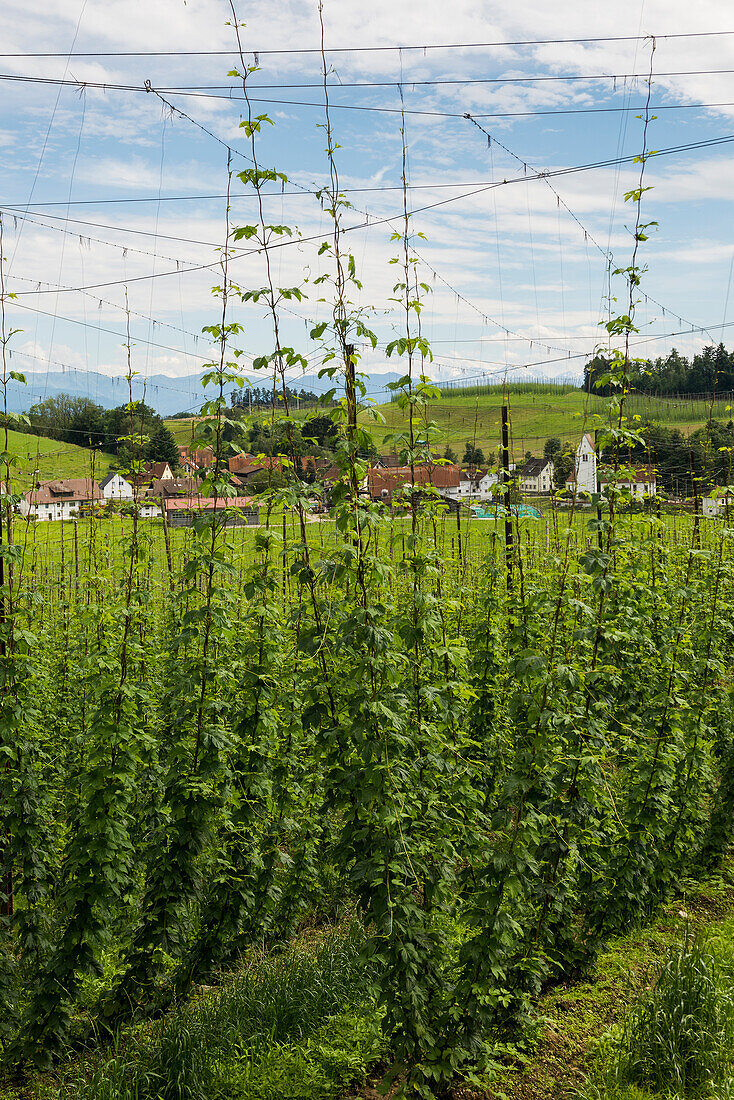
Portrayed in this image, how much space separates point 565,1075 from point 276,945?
2375 mm

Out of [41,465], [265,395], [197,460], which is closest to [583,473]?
[265,395]

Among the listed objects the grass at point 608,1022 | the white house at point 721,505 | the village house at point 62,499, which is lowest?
the grass at point 608,1022

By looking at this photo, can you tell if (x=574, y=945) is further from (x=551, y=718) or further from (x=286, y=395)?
(x=286, y=395)

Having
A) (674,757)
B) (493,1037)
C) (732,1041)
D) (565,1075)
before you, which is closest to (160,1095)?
(493,1037)

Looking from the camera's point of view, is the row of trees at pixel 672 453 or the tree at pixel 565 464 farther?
the row of trees at pixel 672 453

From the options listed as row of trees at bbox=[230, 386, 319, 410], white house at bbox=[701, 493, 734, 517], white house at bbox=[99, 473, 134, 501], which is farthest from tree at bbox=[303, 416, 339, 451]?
white house at bbox=[701, 493, 734, 517]

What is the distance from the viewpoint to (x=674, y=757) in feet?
16.6

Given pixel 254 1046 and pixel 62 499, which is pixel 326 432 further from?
pixel 62 499

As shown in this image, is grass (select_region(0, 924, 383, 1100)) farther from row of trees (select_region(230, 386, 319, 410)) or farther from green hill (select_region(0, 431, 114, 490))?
green hill (select_region(0, 431, 114, 490))

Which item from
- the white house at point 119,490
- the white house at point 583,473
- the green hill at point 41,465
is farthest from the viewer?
the white house at point 119,490

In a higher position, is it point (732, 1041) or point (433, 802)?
point (433, 802)

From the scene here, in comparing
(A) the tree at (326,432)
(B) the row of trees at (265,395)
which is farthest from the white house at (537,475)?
(B) the row of trees at (265,395)

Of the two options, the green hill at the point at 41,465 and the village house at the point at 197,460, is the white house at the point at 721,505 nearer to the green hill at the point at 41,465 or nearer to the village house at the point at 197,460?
the village house at the point at 197,460

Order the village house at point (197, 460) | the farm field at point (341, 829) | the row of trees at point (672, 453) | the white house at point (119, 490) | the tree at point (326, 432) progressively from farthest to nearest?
the white house at point (119, 490)
the row of trees at point (672, 453)
the village house at point (197, 460)
the tree at point (326, 432)
the farm field at point (341, 829)
